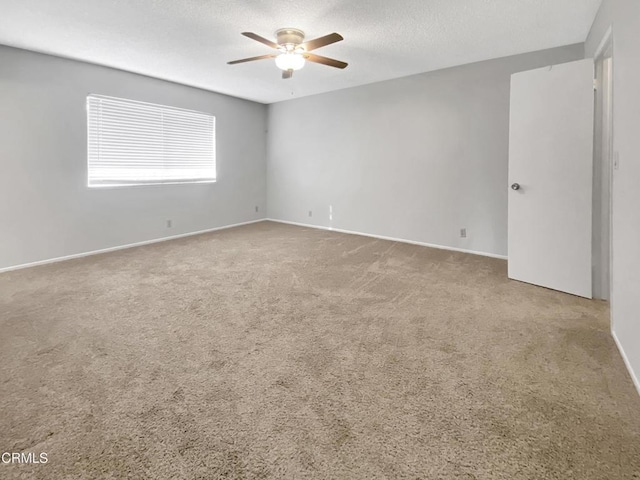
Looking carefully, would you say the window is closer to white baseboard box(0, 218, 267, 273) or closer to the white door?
white baseboard box(0, 218, 267, 273)

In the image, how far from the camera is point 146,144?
17.6 feet

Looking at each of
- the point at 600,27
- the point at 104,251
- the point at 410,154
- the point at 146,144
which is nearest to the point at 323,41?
the point at 600,27

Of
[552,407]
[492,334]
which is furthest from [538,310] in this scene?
[552,407]

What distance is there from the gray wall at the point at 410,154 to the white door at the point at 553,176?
41.6 inches

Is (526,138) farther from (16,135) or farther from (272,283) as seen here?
(16,135)

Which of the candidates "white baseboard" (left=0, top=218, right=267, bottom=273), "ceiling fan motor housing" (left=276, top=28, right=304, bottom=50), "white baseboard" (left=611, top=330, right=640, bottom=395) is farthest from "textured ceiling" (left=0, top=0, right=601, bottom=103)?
"white baseboard" (left=611, top=330, right=640, bottom=395)

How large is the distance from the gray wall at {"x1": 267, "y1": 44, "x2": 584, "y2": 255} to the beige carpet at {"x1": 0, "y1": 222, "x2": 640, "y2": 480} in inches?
65.1

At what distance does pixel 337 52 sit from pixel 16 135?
3.74 meters

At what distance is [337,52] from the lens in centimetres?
415

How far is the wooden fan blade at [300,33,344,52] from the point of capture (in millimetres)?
2855

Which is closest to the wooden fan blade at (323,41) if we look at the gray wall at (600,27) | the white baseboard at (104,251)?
the gray wall at (600,27)

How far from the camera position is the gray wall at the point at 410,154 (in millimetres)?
4523

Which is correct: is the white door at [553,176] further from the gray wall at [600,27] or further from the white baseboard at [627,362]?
the white baseboard at [627,362]

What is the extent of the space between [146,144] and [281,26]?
121 inches
